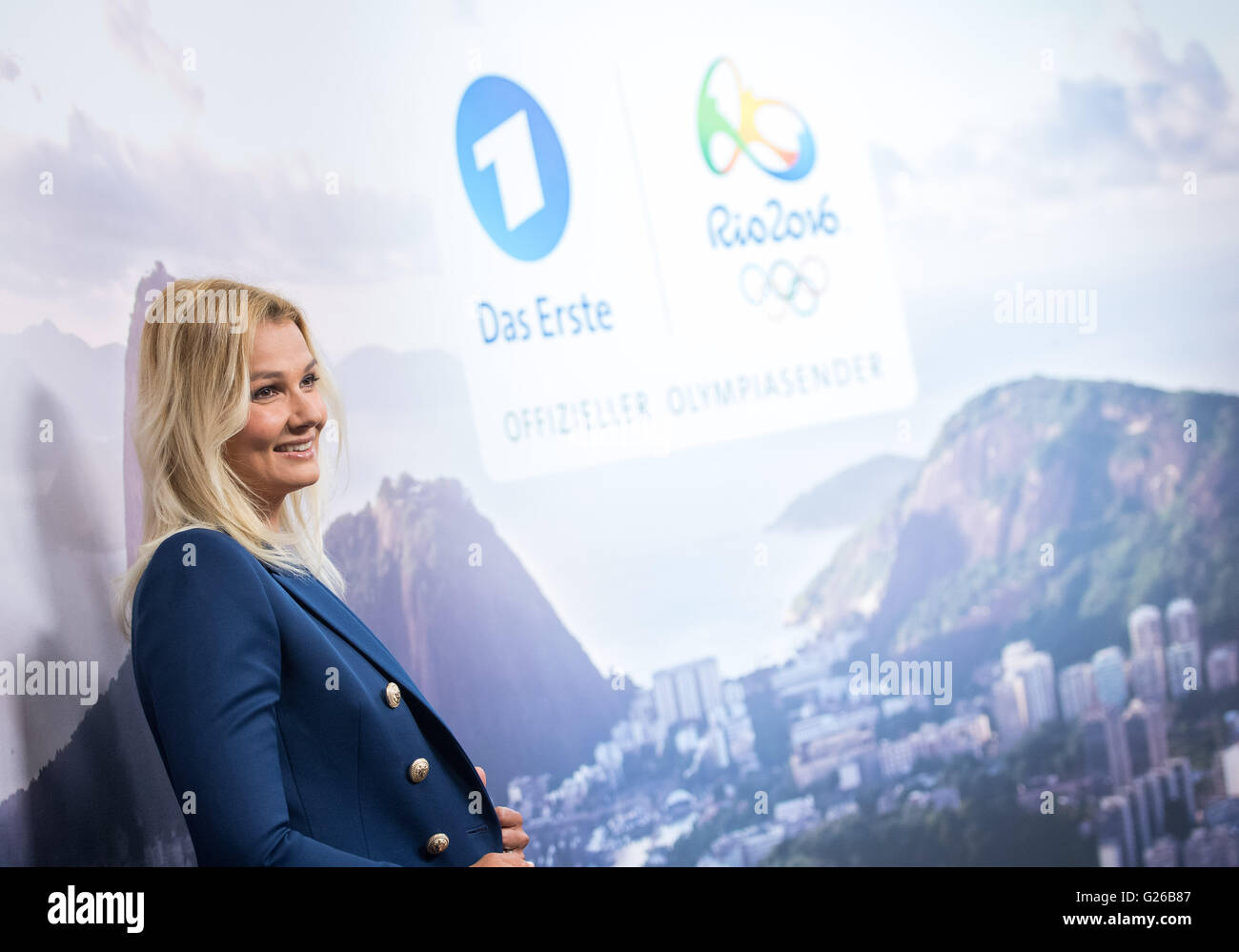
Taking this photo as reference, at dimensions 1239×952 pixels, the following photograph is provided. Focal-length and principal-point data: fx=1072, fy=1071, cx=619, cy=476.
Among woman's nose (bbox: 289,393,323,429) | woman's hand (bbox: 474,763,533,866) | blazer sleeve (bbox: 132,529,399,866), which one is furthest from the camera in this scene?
woman's hand (bbox: 474,763,533,866)

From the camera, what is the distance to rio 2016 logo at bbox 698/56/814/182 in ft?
9.37

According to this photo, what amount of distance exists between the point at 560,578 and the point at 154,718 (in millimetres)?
1628

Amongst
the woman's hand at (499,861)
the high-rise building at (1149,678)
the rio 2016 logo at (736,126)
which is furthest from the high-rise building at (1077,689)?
the woman's hand at (499,861)

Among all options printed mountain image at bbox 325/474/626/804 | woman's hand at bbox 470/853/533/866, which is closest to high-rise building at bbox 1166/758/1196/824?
printed mountain image at bbox 325/474/626/804

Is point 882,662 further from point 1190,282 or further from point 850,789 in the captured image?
point 1190,282

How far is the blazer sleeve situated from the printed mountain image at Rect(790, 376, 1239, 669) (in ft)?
6.71

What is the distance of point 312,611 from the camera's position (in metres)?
1.37

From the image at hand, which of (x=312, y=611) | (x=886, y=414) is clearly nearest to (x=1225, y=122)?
(x=886, y=414)

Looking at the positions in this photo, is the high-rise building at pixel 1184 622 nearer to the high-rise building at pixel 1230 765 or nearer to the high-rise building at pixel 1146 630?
the high-rise building at pixel 1146 630

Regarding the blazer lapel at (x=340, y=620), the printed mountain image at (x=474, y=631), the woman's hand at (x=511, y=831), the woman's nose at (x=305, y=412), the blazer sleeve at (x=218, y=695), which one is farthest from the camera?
the printed mountain image at (x=474, y=631)

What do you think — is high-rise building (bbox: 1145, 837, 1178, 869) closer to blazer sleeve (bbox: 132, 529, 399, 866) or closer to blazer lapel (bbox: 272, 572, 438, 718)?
blazer lapel (bbox: 272, 572, 438, 718)

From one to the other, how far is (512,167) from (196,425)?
160 centimetres

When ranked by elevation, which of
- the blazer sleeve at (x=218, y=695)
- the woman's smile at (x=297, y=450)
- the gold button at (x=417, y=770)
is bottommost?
the gold button at (x=417, y=770)

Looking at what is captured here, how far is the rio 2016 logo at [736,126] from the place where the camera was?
9.37 feet
